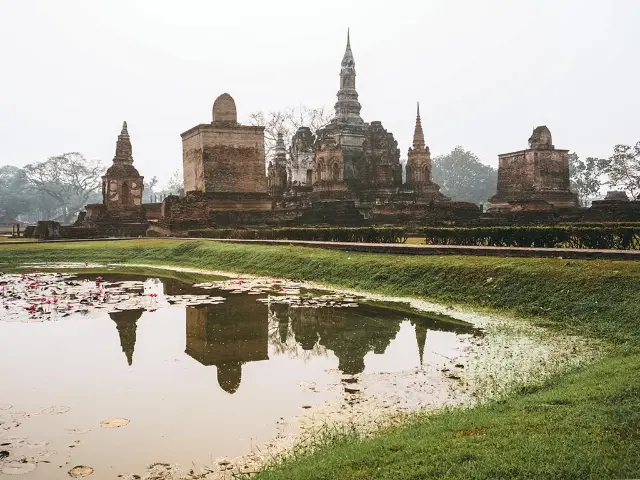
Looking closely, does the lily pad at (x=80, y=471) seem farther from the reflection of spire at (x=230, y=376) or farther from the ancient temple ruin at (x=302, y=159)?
the ancient temple ruin at (x=302, y=159)

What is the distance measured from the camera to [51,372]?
7145mm

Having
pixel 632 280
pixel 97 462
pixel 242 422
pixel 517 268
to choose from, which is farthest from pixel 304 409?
pixel 517 268

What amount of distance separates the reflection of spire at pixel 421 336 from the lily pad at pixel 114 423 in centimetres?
371

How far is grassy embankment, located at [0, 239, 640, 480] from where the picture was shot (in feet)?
12.6

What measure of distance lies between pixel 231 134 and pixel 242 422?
2712 centimetres

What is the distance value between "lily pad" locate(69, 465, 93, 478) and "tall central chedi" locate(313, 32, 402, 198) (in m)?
28.5

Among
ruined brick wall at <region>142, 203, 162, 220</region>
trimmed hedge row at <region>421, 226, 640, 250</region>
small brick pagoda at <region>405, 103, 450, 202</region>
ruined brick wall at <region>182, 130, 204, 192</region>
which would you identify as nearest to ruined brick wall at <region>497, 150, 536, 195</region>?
small brick pagoda at <region>405, 103, 450, 202</region>

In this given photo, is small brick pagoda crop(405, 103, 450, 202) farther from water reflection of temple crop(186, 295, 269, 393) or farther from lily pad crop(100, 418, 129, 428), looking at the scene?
lily pad crop(100, 418, 129, 428)

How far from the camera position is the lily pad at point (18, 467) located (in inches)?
177

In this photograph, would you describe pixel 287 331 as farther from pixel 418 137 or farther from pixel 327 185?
pixel 418 137

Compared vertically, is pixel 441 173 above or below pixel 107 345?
above

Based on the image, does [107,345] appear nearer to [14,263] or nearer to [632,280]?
[632,280]

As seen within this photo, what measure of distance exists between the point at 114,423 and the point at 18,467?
968 millimetres

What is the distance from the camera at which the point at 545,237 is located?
46.4 feet
